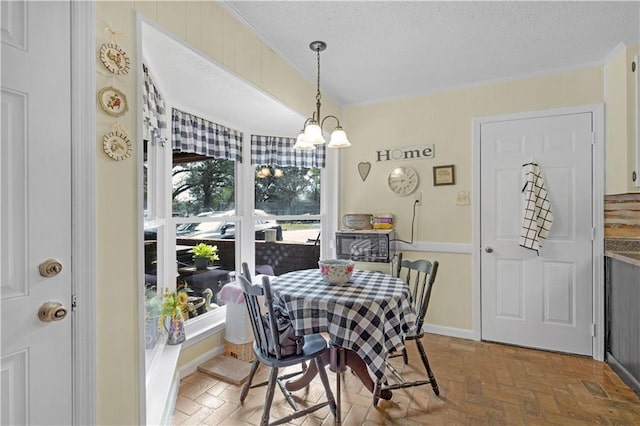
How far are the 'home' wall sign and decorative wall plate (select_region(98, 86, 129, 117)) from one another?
256 cm

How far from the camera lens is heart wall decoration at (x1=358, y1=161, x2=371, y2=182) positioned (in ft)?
11.5

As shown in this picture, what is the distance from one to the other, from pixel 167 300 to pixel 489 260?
2762 millimetres

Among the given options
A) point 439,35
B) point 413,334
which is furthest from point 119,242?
point 439,35

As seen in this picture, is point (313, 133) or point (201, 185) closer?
point (313, 133)

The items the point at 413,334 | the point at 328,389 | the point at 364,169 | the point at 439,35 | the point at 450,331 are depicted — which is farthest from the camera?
the point at 364,169

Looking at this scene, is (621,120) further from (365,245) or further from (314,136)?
(314,136)

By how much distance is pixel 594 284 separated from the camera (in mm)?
2627

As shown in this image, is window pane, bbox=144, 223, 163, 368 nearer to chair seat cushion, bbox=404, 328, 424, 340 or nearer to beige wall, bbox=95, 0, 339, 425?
beige wall, bbox=95, 0, 339, 425

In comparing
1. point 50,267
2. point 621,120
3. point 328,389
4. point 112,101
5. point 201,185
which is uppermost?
point 621,120

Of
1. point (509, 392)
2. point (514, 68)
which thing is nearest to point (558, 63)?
point (514, 68)

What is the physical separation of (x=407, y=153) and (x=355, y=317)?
213 cm

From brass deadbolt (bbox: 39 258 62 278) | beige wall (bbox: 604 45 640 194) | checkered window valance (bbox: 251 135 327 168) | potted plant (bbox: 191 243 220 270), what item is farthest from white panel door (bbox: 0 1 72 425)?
beige wall (bbox: 604 45 640 194)

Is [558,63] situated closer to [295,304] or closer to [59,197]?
[295,304]

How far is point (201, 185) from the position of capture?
2.67 metres
